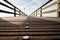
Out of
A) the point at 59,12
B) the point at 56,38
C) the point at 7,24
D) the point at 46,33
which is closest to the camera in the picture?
the point at 56,38

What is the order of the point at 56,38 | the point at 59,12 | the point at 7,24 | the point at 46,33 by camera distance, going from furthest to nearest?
the point at 59,12 → the point at 7,24 → the point at 46,33 → the point at 56,38

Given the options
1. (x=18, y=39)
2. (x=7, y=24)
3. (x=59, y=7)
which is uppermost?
(x=59, y=7)

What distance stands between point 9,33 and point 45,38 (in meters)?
0.47

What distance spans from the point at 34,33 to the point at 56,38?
29 cm

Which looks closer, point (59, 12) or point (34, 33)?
point (34, 33)

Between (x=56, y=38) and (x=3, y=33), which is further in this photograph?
(x=3, y=33)

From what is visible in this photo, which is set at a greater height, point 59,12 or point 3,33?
point 59,12

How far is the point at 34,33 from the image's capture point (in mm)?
1401

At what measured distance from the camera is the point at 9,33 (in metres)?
1.40

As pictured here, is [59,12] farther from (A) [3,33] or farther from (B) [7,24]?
(A) [3,33]

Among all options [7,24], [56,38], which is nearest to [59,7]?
[7,24]

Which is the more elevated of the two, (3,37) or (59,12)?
(59,12)

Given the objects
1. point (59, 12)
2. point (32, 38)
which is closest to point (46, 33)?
point (32, 38)

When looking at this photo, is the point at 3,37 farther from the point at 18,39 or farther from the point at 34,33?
the point at 34,33
